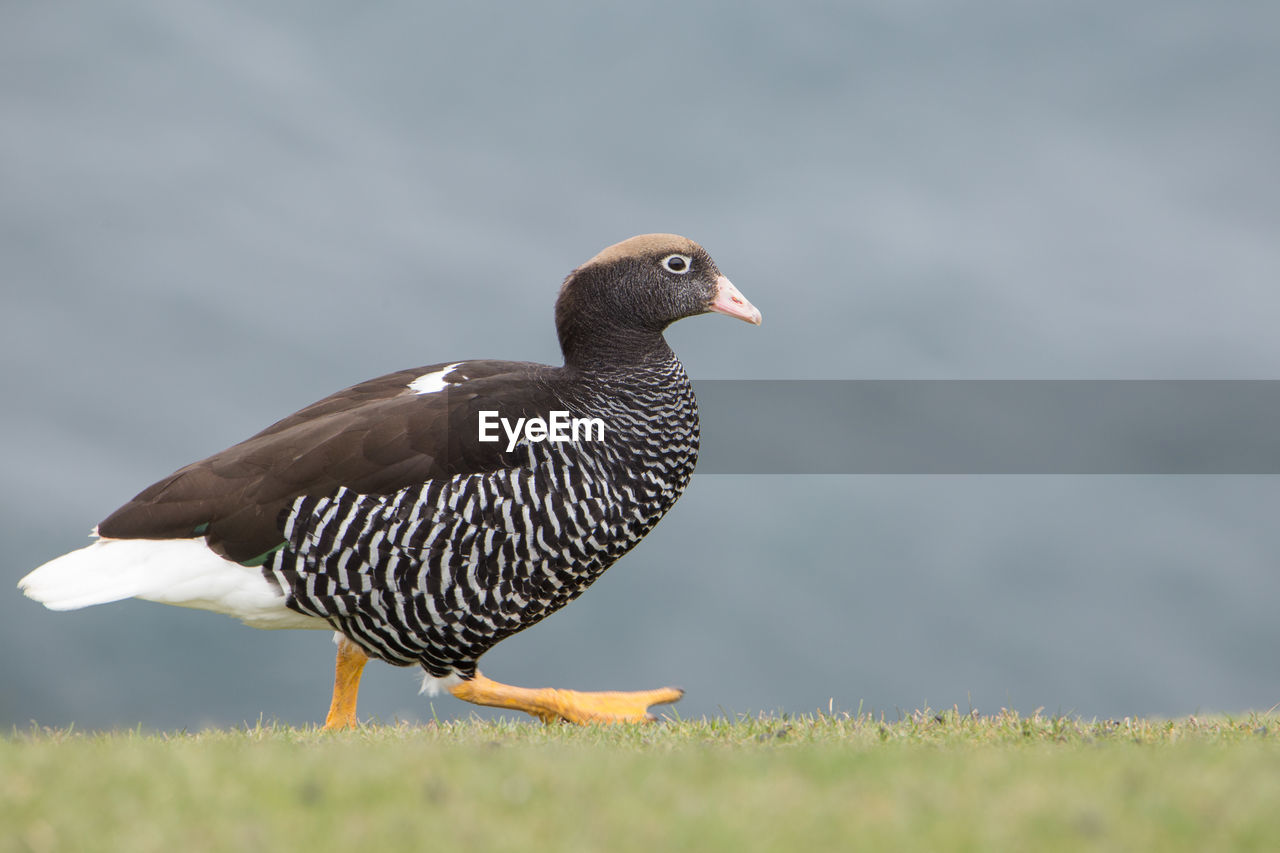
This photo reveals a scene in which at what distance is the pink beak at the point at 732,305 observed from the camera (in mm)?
7227

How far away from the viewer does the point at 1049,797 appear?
363cm

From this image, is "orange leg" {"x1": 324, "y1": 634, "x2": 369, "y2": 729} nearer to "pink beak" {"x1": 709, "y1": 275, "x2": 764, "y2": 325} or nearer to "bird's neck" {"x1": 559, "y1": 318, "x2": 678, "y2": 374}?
"bird's neck" {"x1": 559, "y1": 318, "x2": 678, "y2": 374}

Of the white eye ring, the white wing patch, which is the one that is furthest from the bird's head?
the white wing patch

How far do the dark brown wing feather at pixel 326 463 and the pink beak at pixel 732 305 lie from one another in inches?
46.1

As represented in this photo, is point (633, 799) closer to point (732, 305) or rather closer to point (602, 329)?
point (602, 329)

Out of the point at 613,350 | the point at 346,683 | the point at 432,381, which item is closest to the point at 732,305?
the point at 613,350

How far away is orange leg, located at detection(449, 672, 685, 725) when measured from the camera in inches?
280

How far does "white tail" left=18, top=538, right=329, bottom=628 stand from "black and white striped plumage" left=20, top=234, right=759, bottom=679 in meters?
0.01

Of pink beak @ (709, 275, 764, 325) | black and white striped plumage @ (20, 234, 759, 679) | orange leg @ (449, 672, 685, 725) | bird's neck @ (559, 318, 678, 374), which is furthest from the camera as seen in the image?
pink beak @ (709, 275, 764, 325)

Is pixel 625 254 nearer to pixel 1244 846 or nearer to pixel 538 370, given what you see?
pixel 538 370

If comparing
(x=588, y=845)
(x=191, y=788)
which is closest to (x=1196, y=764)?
(x=588, y=845)

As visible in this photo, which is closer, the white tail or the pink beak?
the white tail

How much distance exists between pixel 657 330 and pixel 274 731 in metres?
3.08

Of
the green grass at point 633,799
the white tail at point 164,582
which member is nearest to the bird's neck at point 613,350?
the white tail at point 164,582
